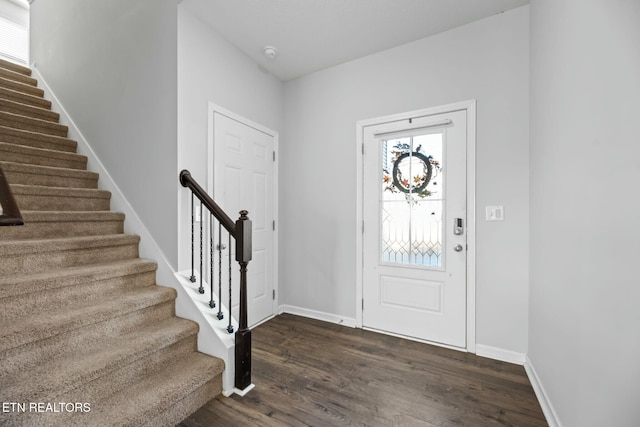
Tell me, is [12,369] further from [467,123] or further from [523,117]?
[523,117]

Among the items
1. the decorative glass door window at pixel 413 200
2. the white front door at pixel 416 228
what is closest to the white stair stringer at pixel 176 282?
the white front door at pixel 416 228

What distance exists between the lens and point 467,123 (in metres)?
2.35

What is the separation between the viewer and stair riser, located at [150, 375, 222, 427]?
1470 mm

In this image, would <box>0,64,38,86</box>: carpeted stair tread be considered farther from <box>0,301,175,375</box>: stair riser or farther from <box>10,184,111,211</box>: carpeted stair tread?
<box>0,301,175,375</box>: stair riser

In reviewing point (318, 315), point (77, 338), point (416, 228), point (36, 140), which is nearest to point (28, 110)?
point (36, 140)

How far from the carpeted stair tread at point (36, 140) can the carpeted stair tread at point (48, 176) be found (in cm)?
42

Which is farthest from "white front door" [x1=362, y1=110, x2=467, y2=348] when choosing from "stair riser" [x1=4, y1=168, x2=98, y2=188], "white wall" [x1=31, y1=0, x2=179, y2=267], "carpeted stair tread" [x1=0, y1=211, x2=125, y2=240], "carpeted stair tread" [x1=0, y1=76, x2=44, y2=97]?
"carpeted stair tread" [x1=0, y1=76, x2=44, y2=97]

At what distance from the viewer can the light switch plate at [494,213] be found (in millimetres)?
2223

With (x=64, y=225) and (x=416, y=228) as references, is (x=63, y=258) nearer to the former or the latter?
(x=64, y=225)

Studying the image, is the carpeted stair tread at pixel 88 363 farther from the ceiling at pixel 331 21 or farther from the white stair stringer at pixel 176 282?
the ceiling at pixel 331 21

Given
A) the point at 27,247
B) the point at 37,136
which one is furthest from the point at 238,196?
the point at 37,136

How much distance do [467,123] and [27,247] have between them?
326cm

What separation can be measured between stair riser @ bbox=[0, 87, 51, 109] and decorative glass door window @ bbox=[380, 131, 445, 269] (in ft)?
12.8

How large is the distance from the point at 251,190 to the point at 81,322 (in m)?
1.68
